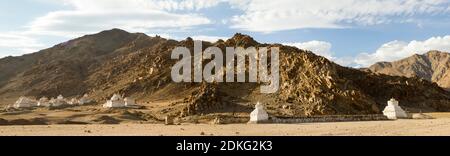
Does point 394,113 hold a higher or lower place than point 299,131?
lower

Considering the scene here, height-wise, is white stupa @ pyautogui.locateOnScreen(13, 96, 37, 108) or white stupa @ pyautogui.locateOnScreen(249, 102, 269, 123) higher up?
white stupa @ pyautogui.locateOnScreen(249, 102, 269, 123)

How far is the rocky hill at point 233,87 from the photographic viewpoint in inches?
2237

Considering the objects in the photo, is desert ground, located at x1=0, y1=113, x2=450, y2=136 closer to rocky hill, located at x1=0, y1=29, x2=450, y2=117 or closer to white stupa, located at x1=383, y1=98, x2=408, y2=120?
white stupa, located at x1=383, y1=98, x2=408, y2=120

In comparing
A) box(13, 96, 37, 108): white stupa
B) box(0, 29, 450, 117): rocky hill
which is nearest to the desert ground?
box(0, 29, 450, 117): rocky hill

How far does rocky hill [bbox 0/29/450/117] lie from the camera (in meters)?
56.8

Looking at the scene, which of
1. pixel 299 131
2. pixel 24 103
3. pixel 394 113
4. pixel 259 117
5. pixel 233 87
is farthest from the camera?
pixel 24 103

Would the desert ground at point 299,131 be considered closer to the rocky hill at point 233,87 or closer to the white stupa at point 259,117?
the white stupa at point 259,117

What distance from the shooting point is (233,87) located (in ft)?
225

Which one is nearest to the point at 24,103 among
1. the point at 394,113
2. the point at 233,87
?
the point at 233,87

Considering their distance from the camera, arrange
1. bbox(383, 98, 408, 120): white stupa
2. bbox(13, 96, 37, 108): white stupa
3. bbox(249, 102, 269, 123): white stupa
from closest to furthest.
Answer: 1. bbox(249, 102, 269, 123): white stupa
2. bbox(383, 98, 408, 120): white stupa
3. bbox(13, 96, 37, 108): white stupa

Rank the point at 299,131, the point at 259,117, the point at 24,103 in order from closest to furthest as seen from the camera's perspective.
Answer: the point at 299,131 → the point at 259,117 → the point at 24,103

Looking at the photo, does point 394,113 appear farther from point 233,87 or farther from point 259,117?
point 233,87
